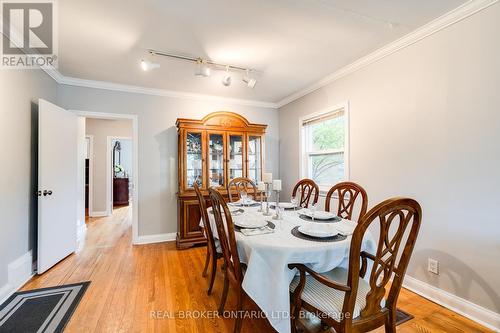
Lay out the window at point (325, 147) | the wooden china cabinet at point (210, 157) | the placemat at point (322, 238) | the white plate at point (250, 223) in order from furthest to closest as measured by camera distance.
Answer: the wooden china cabinet at point (210, 157), the window at point (325, 147), the white plate at point (250, 223), the placemat at point (322, 238)

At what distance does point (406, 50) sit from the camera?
7.45 feet

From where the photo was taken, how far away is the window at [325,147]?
311cm

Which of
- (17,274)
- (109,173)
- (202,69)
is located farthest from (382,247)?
(109,173)

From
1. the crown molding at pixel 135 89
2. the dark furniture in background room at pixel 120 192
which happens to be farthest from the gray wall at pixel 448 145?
the dark furniture in background room at pixel 120 192

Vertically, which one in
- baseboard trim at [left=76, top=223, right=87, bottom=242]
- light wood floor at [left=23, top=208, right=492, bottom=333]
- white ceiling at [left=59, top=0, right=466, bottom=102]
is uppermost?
white ceiling at [left=59, top=0, right=466, bottom=102]

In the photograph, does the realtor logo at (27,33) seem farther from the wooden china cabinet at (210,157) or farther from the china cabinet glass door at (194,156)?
the china cabinet glass door at (194,156)

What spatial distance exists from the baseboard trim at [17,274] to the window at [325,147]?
355 centimetres

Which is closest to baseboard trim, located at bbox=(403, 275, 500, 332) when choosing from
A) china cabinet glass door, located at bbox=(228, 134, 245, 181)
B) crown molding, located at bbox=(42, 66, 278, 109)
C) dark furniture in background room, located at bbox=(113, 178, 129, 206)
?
china cabinet glass door, located at bbox=(228, 134, 245, 181)

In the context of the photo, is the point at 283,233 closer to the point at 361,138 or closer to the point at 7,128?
the point at 361,138

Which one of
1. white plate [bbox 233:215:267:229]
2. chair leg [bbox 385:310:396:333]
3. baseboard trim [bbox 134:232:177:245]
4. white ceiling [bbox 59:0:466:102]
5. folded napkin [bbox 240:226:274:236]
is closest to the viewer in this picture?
chair leg [bbox 385:310:396:333]

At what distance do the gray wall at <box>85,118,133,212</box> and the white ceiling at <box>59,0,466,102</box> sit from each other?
285 cm

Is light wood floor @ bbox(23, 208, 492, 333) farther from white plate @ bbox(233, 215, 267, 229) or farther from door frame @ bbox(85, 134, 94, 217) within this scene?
door frame @ bbox(85, 134, 94, 217)

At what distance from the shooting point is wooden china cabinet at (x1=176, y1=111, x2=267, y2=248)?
336 centimetres

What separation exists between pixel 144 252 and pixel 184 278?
1.04m
